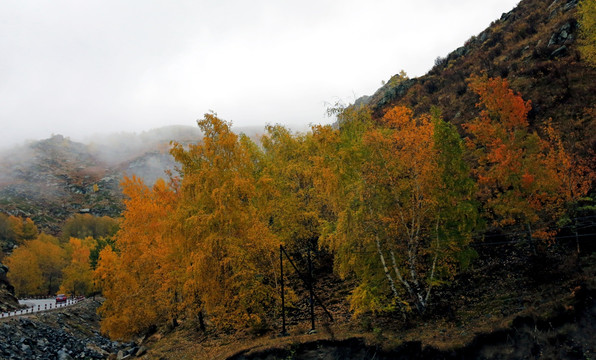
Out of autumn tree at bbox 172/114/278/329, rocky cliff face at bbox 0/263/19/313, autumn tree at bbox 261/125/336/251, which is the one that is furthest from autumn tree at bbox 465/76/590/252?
rocky cliff face at bbox 0/263/19/313

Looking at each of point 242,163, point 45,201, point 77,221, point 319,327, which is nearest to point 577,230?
point 319,327

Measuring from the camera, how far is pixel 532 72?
34625 millimetres

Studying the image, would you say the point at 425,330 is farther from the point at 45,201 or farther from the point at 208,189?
the point at 45,201

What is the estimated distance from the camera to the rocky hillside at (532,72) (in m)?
27.6

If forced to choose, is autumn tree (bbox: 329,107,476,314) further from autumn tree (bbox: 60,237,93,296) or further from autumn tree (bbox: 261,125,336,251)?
autumn tree (bbox: 60,237,93,296)

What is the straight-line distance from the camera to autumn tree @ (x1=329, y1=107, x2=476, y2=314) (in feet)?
52.9

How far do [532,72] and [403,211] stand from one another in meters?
28.1

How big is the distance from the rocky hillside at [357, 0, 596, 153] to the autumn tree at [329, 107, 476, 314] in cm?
1155

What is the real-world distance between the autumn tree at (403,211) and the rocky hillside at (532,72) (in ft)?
37.9

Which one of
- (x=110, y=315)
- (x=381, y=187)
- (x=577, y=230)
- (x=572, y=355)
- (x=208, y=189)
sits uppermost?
(x=208, y=189)

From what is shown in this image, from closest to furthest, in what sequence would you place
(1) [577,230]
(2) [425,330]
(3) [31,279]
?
(2) [425,330], (1) [577,230], (3) [31,279]

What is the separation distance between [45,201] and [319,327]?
670 feet

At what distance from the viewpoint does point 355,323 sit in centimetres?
1822

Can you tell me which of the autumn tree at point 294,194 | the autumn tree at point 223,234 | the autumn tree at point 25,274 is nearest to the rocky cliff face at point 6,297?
the autumn tree at point 25,274
